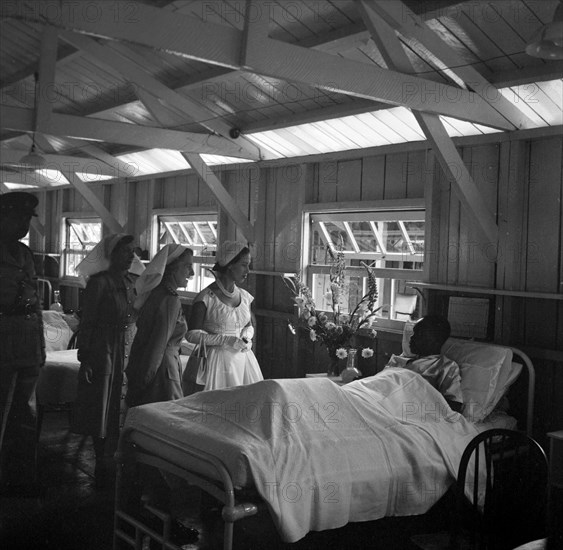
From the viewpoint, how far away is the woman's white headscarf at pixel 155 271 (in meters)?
4.12

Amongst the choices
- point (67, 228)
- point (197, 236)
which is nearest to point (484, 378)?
point (197, 236)

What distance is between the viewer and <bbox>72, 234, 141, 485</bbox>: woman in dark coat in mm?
4262

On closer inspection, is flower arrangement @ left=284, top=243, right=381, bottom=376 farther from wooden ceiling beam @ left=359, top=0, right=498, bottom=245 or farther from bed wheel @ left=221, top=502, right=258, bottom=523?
bed wheel @ left=221, top=502, right=258, bottom=523

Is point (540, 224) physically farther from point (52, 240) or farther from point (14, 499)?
point (52, 240)

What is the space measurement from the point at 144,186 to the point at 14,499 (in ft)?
19.2

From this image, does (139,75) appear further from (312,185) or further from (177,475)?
(177,475)

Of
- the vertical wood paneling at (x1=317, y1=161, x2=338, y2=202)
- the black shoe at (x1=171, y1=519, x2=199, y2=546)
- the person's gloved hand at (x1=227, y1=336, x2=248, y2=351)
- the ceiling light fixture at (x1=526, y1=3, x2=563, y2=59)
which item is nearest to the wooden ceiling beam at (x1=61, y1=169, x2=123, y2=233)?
the vertical wood paneling at (x1=317, y1=161, x2=338, y2=202)

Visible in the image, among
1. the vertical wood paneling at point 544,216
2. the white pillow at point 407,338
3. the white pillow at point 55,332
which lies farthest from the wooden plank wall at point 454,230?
the white pillow at point 55,332

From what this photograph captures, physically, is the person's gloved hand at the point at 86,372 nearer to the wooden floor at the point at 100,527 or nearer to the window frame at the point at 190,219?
the wooden floor at the point at 100,527

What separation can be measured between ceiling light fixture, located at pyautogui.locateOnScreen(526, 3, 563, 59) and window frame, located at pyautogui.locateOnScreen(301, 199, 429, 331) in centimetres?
236

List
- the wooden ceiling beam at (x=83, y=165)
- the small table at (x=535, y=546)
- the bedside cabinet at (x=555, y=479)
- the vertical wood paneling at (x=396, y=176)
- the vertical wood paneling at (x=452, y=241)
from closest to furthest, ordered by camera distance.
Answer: the small table at (x=535, y=546)
the bedside cabinet at (x=555, y=479)
the vertical wood paneling at (x=452, y=241)
the vertical wood paneling at (x=396, y=176)
the wooden ceiling beam at (x=83, y=165)

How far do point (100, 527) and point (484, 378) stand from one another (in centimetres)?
250

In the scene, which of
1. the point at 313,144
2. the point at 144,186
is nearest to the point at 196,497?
the point at 313,144

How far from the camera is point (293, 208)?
6.75 meters
